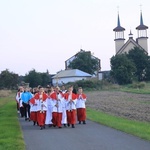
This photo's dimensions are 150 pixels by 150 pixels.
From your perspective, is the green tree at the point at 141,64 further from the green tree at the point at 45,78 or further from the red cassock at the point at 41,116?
the red cassock at the point at 41,116

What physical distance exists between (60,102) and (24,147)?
7.41 meters

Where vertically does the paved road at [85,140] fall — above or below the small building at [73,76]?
below

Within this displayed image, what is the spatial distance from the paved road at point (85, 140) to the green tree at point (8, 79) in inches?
3435

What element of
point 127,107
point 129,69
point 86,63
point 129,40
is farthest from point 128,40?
point 127,107

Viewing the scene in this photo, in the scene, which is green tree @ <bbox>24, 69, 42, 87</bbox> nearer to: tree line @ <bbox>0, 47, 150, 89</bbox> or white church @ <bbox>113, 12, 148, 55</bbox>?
tree line @ <bbox>0, 47, 150, 89</bbox>

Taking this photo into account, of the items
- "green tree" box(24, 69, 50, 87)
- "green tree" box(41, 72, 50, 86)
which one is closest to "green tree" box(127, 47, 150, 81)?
"green tree" box(41, 72, 50, 86)

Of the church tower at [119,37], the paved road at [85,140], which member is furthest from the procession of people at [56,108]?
the church tower at [119,37]

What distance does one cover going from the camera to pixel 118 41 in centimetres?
15125

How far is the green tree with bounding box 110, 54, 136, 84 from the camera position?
10344 cm

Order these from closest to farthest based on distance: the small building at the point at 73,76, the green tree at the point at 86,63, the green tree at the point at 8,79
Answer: the green tree at the point at 8,79
the small building at the point at 73,76
the green tree at the point at 86,63

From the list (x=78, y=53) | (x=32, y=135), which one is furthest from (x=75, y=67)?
(x=32, y=135)

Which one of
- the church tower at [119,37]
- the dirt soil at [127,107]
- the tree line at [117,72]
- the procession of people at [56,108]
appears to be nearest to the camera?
the procession of people at [56,108]

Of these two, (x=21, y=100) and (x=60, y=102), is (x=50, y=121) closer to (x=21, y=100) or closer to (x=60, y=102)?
(x=60, y=102)

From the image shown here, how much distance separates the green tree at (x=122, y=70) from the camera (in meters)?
103
